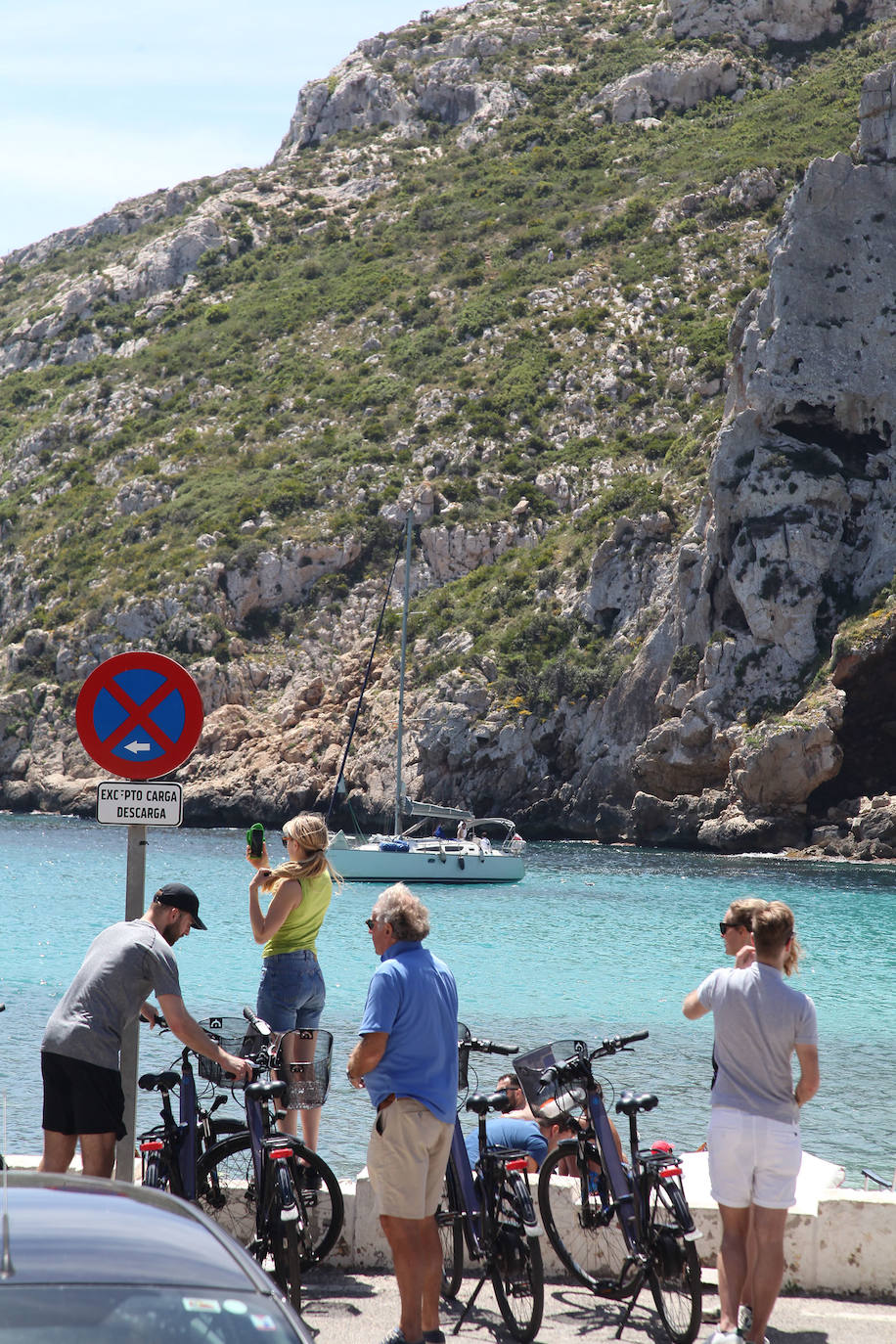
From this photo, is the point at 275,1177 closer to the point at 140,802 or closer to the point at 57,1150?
the point at 57,1150

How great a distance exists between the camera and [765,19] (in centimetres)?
8294

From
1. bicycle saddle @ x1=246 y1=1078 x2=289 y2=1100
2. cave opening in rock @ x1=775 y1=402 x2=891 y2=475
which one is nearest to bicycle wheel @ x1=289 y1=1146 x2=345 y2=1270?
bicycle saddle @ x1=246 y1=1078 x2=289 y2=1100

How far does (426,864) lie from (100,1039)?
35.1m

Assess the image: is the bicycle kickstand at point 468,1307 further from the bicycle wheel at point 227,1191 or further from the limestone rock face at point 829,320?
the limestone rock face at point 829,320

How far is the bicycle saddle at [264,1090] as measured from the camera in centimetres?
470

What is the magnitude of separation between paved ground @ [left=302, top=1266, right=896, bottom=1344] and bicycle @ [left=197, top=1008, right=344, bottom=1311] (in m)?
0.16

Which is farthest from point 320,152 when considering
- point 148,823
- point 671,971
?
point 148,823

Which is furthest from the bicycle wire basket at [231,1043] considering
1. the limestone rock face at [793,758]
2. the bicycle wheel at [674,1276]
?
the limestone rock face at [793,758]

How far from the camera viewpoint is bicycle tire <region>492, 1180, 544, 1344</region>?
4.55 metres

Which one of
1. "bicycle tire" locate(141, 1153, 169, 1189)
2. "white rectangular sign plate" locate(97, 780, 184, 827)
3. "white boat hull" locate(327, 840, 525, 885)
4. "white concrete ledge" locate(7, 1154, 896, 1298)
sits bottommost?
"white boat hull" locate(327, 840, 525, 885)

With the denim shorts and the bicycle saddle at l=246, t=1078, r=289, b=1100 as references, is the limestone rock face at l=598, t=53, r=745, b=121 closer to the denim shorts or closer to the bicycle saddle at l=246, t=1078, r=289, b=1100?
the denim shorts

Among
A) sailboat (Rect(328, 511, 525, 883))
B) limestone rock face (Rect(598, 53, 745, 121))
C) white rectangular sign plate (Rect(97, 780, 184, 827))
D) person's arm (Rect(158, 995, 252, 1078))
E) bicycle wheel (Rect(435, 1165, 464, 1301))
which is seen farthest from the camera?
limestone rock face (Rect(598, 53, 745, 121))

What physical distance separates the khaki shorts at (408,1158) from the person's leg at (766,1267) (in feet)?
3.73

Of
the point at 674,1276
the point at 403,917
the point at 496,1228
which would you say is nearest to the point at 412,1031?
the point at 403,917
